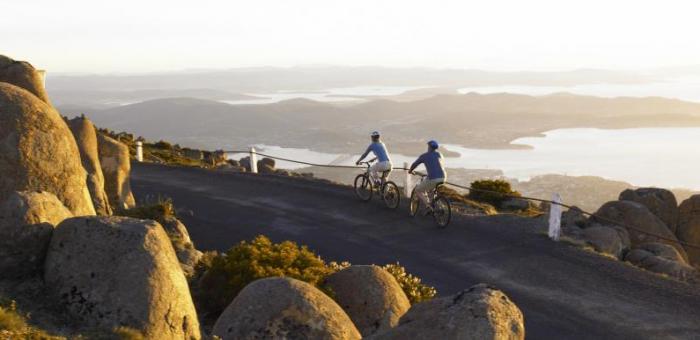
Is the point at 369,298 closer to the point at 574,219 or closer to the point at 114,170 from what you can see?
the point at 114,170

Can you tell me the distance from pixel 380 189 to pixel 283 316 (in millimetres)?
13919

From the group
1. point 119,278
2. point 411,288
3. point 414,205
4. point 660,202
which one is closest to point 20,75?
point 119,278

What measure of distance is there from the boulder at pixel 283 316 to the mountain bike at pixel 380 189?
12922mm

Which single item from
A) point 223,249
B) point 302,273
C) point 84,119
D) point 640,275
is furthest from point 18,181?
point 640,275

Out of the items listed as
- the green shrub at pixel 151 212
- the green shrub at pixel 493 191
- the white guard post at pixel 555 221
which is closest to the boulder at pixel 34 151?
the green shrub at pixel 151 212

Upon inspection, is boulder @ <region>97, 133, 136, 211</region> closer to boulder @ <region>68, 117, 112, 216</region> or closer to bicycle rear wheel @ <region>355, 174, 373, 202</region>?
boulder @ <region>68, 117, 112, 216</region>

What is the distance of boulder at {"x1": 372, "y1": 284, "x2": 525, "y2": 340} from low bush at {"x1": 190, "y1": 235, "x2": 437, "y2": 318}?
3625 mm

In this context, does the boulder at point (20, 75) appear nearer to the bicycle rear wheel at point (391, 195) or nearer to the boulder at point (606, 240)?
the bicycle rear wheel at point (391, 195)

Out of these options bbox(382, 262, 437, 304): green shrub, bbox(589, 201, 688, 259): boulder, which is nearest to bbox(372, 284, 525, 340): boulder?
bbox(382, 262, 437, 304): green shrub

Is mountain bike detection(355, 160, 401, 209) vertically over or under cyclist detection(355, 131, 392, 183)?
under

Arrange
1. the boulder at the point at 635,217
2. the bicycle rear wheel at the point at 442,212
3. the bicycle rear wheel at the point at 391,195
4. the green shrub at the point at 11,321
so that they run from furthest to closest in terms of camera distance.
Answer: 1. the boulder at the point at 635,217
2. the bicycle rear wheel at the point at 391,195
3. the bicycle rear wheel at the point at 442,212
4. the green shrub at the point at 11,321

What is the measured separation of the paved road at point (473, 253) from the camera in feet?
42.6

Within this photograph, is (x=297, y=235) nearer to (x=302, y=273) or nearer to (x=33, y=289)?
(x=302, y=273)

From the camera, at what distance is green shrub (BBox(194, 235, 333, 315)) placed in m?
11.3
